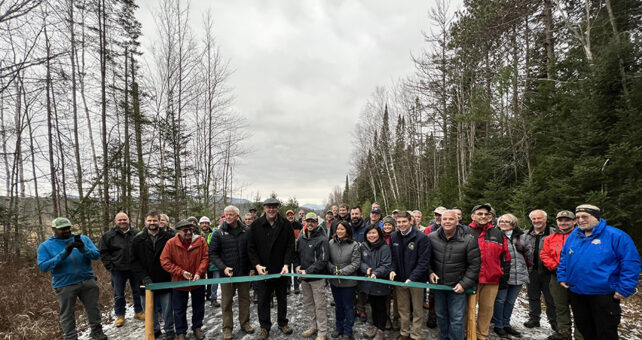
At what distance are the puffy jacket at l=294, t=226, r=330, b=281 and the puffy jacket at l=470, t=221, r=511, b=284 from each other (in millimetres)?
2524

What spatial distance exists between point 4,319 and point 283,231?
601 centimetres

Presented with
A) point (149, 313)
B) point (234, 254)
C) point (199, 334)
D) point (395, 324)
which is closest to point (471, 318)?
point (395, 324)

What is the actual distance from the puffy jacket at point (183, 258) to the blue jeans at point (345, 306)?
2.44 m

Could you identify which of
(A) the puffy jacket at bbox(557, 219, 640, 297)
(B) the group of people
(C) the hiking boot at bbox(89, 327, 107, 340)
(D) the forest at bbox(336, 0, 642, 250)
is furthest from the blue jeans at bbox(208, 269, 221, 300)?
(D) the forest at bbox(336, 0, 642, 250)

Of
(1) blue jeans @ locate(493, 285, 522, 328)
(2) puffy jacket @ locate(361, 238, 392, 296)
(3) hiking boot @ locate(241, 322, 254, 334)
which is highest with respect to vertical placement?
(2) puffy jacket @ locate(361, 238, 392, 296)

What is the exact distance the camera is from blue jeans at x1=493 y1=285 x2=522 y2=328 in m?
4.45

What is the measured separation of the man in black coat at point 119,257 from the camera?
5.00 meters

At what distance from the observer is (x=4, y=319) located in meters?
4.98

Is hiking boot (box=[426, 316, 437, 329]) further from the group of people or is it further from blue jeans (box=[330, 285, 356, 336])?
blue jeans (box=[330, 285, 356, 336])

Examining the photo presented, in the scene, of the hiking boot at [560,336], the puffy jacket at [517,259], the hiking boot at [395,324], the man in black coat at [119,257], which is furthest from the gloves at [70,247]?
the hiking boot at [560,336]

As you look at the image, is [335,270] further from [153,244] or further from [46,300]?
[46,300]

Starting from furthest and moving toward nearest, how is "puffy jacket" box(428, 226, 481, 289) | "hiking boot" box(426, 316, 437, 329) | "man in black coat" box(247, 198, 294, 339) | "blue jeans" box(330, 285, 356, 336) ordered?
"hiking boot" box(426, 316, 437, 329)
"man in black coat" box(247, 198, 294, 339)
"blue jeans" box(330, 285, 356, 336)
"puffy jacket" box(428, 226, 481, 289)

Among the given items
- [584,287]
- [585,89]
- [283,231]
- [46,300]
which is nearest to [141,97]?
[46,300]

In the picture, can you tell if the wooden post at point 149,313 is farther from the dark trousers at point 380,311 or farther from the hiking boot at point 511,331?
the hiking boot at point 511,331
